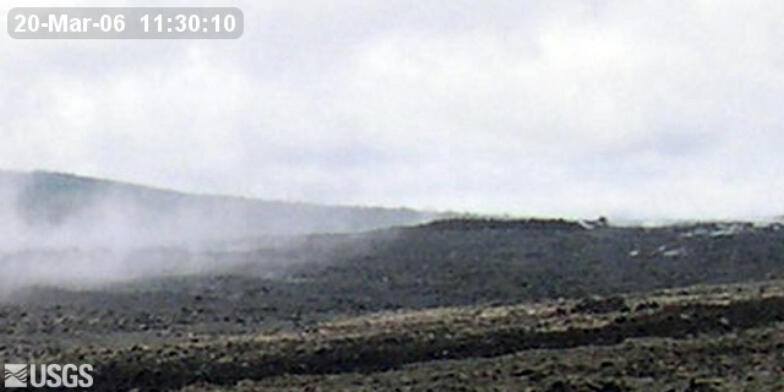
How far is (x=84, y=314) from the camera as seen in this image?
31.3 metres

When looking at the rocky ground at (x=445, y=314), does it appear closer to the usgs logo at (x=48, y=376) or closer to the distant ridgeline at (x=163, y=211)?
the usgs logo at (x=48, y=376)

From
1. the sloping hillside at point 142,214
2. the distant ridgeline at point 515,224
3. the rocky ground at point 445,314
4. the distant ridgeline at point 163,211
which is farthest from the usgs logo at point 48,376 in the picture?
the distant ridgeline at point 163,211

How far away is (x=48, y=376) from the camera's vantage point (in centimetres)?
2402

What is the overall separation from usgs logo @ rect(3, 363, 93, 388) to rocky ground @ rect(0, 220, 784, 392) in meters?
0.32

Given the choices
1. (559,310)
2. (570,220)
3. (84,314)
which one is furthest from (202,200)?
(559,310)

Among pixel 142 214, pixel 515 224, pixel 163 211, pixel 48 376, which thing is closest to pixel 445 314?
pixel 48 376

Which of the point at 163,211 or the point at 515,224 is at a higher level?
the point at 163,211

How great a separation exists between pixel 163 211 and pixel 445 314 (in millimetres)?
33402

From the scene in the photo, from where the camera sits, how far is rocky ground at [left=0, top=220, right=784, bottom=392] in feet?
75.2

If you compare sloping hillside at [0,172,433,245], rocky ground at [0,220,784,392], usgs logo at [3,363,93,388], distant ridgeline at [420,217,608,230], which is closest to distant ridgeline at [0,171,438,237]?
sloping hillside at [0,172,433,245]

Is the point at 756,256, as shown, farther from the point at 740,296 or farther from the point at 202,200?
the point at 202,200

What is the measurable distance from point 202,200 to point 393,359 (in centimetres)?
4284

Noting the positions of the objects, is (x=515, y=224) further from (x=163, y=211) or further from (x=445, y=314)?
(x=163, y=211)

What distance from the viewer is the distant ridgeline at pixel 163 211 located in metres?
56.8
